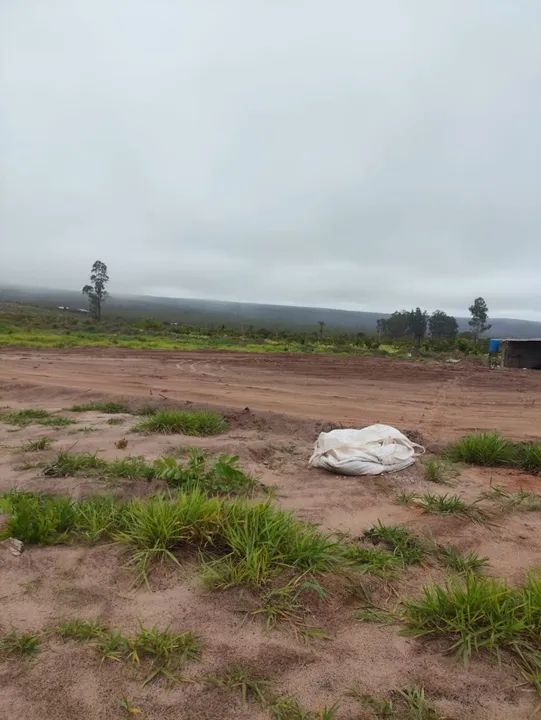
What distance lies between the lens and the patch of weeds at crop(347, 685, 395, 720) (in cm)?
172

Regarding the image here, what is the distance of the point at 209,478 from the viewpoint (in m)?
3.93

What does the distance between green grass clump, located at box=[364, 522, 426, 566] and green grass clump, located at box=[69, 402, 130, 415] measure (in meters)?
5.26

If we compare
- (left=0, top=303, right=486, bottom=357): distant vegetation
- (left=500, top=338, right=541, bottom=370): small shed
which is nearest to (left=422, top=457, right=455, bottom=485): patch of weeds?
(left=500, top=338, right=541, bottom=370): small shed

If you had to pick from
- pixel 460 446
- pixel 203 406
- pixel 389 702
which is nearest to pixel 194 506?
pixel 389 702

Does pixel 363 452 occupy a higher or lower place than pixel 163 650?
higher

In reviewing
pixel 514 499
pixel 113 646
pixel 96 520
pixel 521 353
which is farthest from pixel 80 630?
pixel 521 353

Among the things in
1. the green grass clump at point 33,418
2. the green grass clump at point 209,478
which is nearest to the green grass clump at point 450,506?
the green grass clump at point 209,478

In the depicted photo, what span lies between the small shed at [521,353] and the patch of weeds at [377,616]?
2034cm

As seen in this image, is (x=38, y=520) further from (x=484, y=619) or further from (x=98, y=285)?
(x=98, y=285)

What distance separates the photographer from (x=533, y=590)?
228 centimetres

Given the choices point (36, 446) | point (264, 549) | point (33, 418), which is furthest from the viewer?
point (33, 418)

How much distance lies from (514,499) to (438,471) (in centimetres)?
83

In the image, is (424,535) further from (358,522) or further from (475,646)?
(475,646)

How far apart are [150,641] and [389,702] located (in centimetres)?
103
